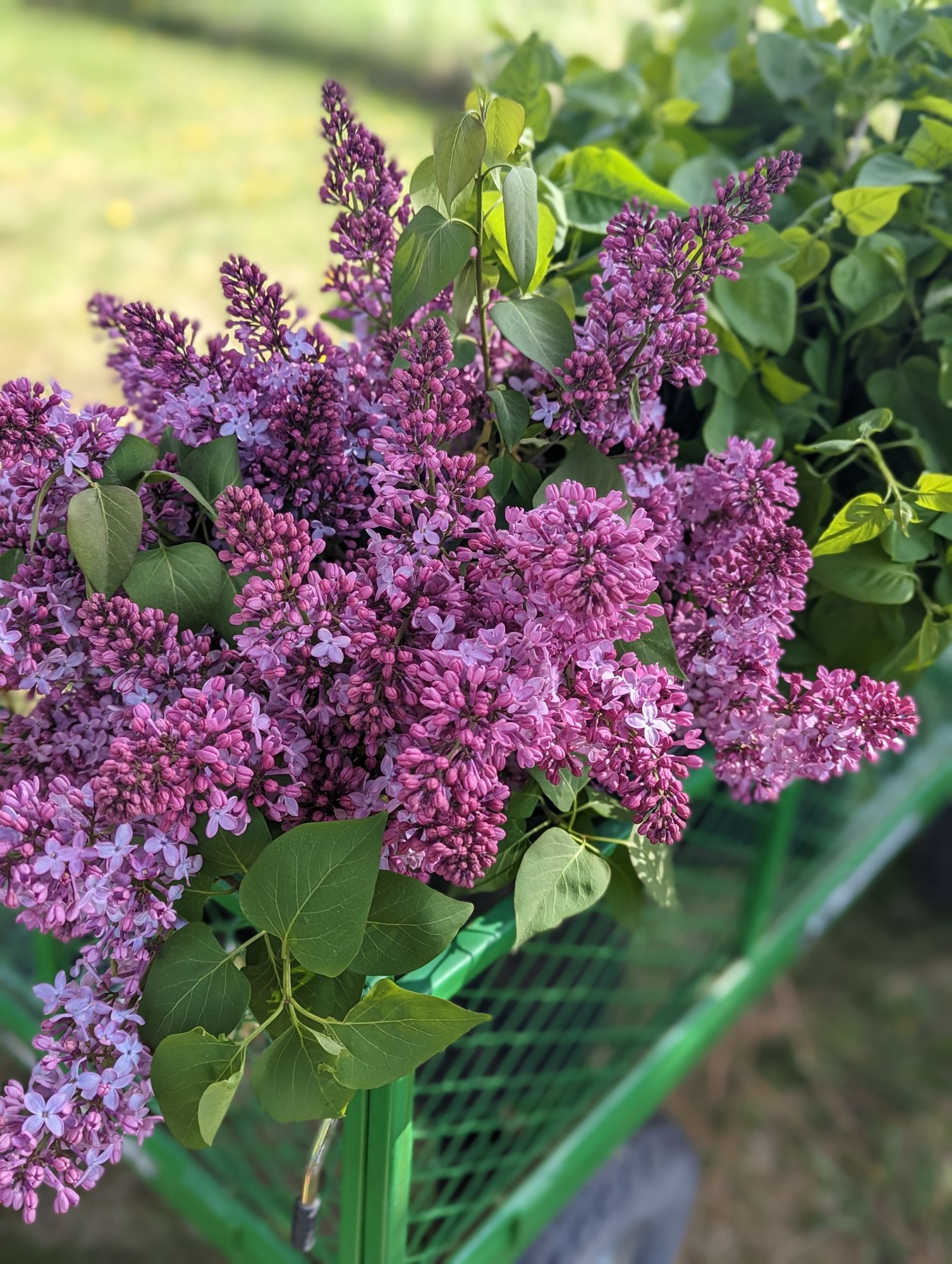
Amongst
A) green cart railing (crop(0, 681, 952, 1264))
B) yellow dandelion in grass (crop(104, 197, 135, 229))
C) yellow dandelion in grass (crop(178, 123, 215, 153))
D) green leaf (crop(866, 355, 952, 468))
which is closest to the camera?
green cart railing (crop(0, 681, 952, 1264))

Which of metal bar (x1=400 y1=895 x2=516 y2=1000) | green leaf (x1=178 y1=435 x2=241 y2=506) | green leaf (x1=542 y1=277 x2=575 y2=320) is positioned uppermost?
green leaf (x1=542 y1=277 x2=575 y2=320)

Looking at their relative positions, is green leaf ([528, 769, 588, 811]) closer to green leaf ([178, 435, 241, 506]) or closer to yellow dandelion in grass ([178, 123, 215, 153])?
green leaf ([178, 435, 241, 506])

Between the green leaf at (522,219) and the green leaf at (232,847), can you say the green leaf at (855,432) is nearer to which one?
the green leaf at (522,219)

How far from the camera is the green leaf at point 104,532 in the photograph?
503 millimetres

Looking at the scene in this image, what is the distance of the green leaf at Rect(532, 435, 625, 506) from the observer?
589mm

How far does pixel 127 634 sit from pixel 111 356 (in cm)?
26

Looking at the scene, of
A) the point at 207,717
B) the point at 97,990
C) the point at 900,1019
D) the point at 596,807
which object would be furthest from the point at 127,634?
the point at 900,1019

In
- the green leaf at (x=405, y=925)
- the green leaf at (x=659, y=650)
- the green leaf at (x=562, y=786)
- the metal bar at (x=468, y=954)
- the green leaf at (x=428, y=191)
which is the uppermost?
the green leaf at (x=428, y=191)

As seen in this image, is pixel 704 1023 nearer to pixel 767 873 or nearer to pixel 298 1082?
pixel 767 873

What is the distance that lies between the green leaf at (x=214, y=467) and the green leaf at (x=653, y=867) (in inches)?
11.7

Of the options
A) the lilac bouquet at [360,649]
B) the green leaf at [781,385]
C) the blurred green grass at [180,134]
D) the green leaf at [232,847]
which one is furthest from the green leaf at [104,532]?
the blurred green grass at [180,134]

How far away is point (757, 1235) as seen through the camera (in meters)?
1.48

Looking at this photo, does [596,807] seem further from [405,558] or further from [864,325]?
[864,325]

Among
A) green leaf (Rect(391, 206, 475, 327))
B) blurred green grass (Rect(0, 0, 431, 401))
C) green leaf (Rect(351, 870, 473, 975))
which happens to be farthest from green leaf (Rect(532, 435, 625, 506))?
blurred green grass (Rect(0, 0, 431, 401))
